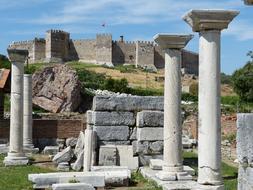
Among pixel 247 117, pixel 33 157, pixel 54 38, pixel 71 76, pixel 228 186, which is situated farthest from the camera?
pixel 54 38

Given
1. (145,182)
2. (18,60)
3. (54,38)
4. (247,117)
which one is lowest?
(145,182)

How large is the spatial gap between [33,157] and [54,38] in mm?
78256

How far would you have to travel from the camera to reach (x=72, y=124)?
23.6 m

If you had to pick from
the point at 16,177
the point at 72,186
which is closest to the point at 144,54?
the point at 16,177

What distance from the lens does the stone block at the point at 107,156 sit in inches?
579

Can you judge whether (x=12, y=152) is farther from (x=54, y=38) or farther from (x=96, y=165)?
(x=54, y=38)

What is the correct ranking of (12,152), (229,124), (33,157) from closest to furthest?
(12,152) → (33,157) → (229,124)

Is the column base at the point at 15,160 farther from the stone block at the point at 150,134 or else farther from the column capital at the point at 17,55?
the stone block at the point at 150,134

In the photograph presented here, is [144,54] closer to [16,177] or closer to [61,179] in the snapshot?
[16,177]

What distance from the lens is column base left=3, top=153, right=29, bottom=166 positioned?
16297mm

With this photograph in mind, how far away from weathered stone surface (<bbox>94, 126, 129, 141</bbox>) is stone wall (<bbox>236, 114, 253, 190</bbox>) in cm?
881

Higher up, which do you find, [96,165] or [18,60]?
[18,60]

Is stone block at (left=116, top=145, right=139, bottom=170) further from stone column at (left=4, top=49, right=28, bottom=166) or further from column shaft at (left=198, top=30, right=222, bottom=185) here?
column shaft at (left=198, top=30, right=222, bottom=185)

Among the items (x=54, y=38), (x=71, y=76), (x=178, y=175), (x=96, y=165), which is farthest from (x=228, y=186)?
(x=54, y=38)
